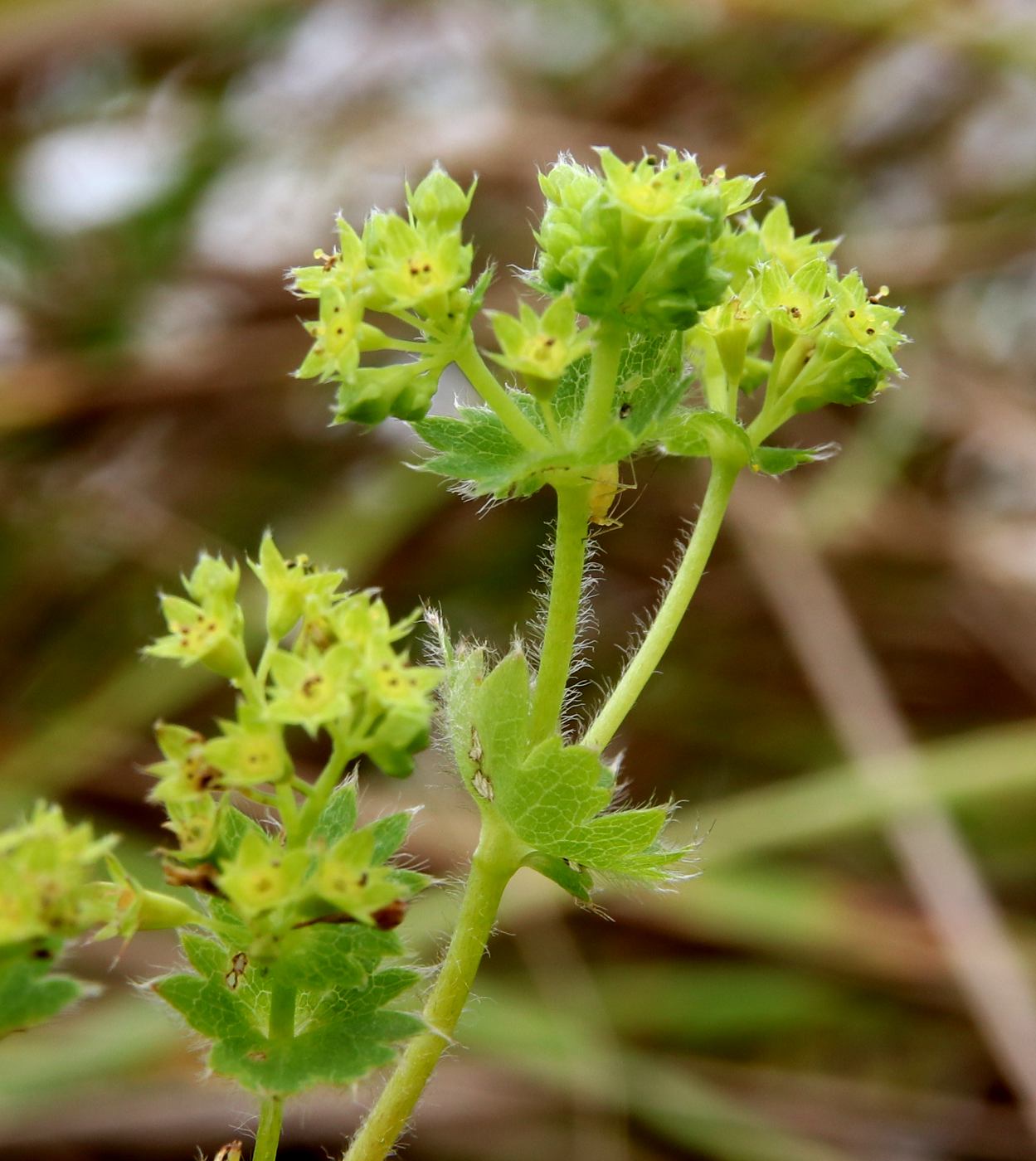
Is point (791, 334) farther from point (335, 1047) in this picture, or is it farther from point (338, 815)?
point (335, 1047)

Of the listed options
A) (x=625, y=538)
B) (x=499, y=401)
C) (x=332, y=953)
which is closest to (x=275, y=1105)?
(x=332, y=953)

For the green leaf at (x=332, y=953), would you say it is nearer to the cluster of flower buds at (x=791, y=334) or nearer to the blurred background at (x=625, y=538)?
the cluster of flower buds at (x=791, y=334)

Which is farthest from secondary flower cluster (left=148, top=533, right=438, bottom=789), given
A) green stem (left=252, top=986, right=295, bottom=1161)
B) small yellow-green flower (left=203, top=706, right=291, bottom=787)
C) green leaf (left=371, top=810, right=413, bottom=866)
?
green stem (left=252, top=986, right=295, bottom=1161)

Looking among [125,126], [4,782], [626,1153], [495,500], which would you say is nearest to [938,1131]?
[626,1153]

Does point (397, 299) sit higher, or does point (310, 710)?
point (397, 299)

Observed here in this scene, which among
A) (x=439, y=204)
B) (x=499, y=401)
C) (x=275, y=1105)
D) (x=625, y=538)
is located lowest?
(x=275, y=1105)

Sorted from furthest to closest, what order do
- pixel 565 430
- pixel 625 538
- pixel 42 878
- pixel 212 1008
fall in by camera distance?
pixel 625 538 → pixel 565 430 → pixel 212 1008 → pixel 42 878

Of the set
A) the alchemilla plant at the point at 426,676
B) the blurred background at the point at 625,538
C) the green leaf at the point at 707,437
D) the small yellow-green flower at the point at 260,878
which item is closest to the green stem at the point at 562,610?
the alchemilla plant at the point at 426,676

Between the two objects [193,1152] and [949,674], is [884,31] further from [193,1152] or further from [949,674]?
[193,1152]
